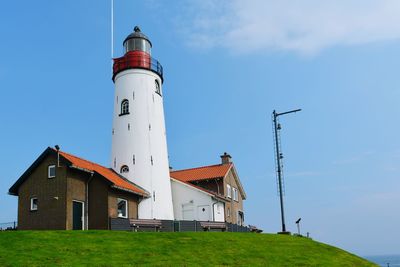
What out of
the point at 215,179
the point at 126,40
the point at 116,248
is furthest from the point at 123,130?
the point at 116,248

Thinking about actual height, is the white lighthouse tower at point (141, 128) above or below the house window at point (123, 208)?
above

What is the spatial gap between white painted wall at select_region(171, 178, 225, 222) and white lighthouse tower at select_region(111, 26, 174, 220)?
265cm

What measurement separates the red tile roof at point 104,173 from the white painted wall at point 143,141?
1043mm

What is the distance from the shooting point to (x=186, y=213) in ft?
140

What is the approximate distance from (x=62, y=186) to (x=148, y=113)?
425 inches

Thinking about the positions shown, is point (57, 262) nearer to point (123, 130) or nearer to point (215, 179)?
point (123, 130)

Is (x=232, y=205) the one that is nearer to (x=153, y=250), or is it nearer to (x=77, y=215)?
(x=77, y=215)

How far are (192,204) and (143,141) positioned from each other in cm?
777

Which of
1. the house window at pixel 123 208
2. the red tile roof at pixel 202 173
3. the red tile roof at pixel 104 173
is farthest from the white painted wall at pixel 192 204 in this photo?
the house window at pixel 123 208

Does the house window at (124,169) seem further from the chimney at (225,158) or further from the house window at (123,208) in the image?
the chimney at (225,158)

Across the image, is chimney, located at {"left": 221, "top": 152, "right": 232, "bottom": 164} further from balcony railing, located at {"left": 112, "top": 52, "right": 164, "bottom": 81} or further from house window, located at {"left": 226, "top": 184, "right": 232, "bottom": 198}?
balcony railing, located at {"left": 112, "top": 52, "right": 164, "bottom": 81}

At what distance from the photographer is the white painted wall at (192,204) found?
137 feet

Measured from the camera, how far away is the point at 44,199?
102 feet

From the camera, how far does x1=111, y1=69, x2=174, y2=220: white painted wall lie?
3800cm
